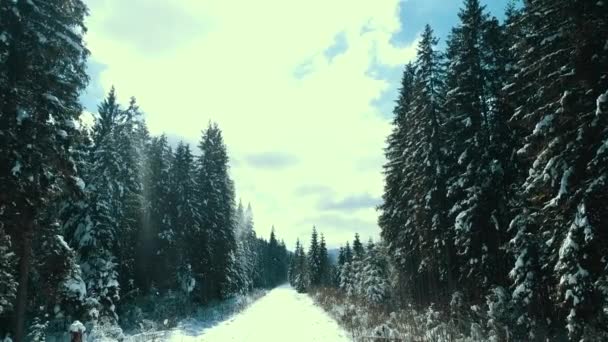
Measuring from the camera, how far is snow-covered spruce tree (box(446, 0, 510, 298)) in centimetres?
1947

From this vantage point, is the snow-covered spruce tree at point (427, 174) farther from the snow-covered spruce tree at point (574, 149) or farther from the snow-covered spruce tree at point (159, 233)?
the snow-covered spruce tree at point (159, 233)

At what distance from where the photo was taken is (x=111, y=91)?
3114 cm

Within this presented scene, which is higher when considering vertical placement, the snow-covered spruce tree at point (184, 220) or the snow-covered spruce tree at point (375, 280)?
the snow-covered spruce tree at point (184, 220)

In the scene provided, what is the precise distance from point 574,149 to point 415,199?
15.8 metres

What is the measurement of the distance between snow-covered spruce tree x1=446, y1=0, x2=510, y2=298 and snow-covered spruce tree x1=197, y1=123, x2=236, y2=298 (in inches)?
925

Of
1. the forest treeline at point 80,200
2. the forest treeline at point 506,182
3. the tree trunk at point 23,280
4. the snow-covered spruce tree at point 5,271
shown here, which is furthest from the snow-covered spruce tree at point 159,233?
the tree trunk at point 23,280

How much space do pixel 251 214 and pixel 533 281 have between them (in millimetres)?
81170

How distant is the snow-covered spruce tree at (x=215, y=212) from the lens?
38688 millimetres

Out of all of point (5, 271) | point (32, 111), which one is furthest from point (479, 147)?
point (5, 271)

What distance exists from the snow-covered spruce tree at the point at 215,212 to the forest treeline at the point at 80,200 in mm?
123

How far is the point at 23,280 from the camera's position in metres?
12.9

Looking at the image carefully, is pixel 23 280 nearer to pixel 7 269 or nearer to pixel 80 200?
pixel 7 269

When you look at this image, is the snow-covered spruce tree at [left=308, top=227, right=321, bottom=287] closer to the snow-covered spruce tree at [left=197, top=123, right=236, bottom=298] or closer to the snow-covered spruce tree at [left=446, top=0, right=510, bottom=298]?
the snow-covered spruce tree at [left=197, top=123, right=236, bottom=298]

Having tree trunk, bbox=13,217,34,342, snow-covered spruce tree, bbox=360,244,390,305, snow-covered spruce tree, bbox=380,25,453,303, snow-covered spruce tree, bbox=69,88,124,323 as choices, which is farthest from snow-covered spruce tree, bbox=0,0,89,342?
snow-covered spruce tree, bbox=360,244,390,305
